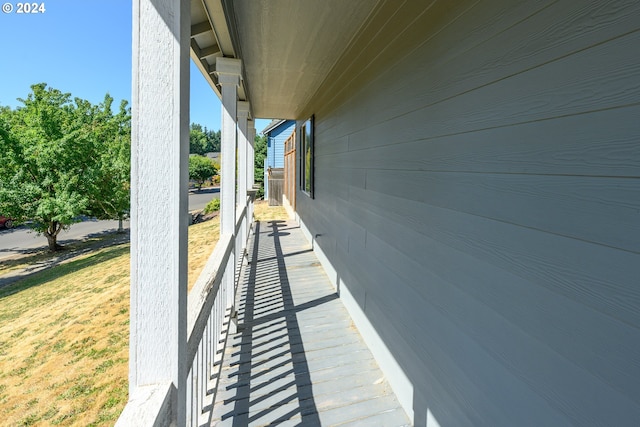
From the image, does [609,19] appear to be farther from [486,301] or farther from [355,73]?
[355,73]

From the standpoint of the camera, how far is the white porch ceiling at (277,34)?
2.23m

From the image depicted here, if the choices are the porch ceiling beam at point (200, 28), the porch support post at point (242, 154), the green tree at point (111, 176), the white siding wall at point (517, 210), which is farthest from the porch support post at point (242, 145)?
the green tree at point (111, 176)

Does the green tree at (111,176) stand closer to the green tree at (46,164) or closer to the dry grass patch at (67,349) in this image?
the green tree at (46,164)

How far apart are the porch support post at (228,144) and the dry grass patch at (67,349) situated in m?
1.75

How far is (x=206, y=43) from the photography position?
9.55 ft

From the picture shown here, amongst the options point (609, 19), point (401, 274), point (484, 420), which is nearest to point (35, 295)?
point (401, 274)

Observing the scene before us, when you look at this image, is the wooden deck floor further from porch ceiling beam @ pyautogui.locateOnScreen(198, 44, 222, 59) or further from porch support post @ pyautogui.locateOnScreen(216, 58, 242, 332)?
porch ceiling beam @ pyautogui.locateOnScreen(198, 44, 222, 59)

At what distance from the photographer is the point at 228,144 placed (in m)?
3.11

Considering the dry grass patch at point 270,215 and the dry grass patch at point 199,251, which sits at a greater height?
the dry grass patch at point 270,215

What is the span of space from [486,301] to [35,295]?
35.9 ft

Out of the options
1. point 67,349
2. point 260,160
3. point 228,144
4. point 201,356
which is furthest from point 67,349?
point 260,160

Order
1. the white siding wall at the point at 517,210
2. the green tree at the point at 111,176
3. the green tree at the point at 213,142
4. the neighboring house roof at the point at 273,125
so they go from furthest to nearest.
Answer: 1. the green tree at the point at 213,142
2. the neighboring house roof at the point at 273,125
3. the green tree at the point at 111,176
4. the white siding wall at the point at 517,210

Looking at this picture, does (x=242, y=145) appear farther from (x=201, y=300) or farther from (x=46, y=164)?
(x=46, y=164)

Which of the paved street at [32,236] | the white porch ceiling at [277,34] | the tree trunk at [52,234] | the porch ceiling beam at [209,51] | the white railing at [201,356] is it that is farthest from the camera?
the paved street at [32,236]
